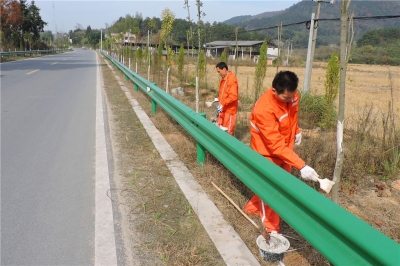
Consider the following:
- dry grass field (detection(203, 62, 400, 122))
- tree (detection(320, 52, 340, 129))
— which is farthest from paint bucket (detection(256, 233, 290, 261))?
tree (detection(320, 52, 340, 129))

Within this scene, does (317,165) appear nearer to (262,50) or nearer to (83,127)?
(83,127)

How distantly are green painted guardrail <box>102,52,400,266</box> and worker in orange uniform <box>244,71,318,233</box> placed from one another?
0.61ft

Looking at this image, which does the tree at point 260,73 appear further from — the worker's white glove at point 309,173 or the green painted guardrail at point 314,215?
the worker's white glove at point 309,173

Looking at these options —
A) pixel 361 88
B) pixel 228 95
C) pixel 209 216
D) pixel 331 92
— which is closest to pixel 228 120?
pixel 228 95

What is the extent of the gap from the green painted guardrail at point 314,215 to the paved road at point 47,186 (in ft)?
4.91

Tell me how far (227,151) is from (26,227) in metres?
2.05

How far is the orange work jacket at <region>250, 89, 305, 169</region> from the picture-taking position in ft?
10.6

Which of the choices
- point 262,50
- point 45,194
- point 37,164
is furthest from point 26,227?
point 262,50

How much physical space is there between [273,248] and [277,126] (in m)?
1.01

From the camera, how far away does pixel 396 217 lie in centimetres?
385

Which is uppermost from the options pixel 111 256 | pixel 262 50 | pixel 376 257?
pixel 262 50

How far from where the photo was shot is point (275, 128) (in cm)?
328

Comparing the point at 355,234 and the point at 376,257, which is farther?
the point at 355,234

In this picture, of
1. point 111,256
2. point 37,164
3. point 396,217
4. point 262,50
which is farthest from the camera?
point 262,50
